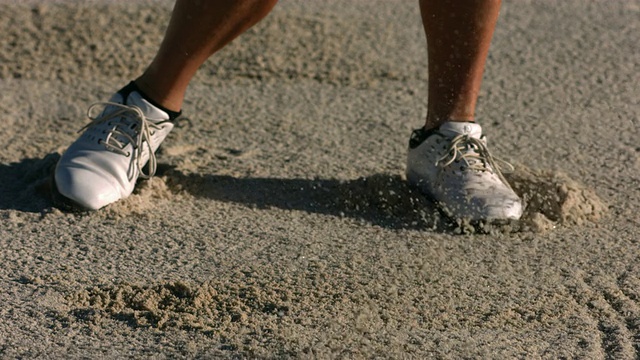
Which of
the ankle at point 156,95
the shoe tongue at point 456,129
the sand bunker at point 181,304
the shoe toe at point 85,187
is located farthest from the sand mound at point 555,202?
the shoe toe at point 85,187

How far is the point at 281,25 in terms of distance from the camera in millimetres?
4383

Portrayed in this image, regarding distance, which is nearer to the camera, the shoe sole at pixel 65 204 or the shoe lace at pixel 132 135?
the shoe sole at pixel 65 204

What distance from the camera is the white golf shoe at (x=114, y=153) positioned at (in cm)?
281

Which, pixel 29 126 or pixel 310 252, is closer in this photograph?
pixel 310 252

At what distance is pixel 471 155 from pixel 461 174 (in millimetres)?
72

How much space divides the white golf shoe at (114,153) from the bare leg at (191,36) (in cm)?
6

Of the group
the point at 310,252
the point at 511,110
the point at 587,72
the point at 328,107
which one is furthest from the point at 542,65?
the point at 310,252

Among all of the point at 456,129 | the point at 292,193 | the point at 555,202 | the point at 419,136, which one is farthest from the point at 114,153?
the point at 555,202

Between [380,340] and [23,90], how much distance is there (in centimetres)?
217

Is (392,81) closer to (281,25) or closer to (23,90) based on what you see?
(281,25)

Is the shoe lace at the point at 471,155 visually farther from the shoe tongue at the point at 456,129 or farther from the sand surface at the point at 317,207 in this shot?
the sand surface at the point at 317,207

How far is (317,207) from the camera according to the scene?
9.65ft

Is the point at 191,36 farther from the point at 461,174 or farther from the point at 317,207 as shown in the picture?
the point at 461,174

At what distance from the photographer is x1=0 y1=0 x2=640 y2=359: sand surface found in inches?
88.2
